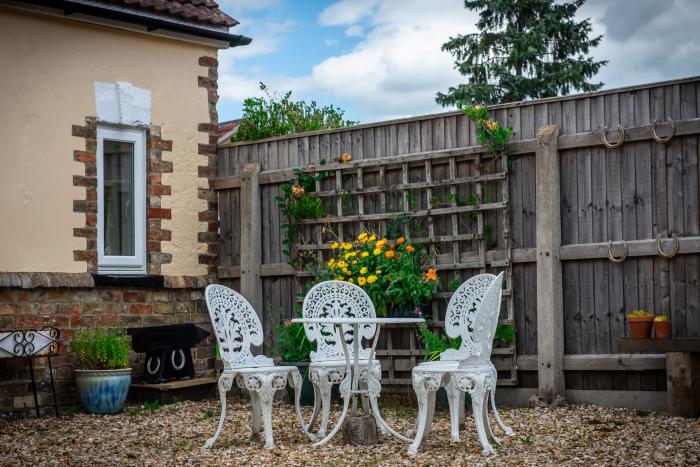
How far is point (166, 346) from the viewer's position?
7.80 metres

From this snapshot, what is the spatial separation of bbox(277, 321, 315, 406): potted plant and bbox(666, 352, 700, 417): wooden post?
2.90 m

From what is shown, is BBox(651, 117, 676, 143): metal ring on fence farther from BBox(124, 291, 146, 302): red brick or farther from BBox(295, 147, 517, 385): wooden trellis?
BBox(124, 291, 146, 302): red brick

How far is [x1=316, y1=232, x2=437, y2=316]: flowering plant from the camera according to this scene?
6969 millimetres

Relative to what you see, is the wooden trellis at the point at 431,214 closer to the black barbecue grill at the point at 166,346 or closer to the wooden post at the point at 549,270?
the wooden post at the point at 549,270

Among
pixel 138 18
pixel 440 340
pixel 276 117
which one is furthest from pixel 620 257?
pixel 276 117

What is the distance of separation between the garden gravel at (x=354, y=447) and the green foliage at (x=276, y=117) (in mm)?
4302

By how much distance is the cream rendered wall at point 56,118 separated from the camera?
722 cm

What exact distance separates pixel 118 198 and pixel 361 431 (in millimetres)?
3781

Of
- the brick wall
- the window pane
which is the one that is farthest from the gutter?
the brick wall

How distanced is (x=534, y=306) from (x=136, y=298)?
360 cm

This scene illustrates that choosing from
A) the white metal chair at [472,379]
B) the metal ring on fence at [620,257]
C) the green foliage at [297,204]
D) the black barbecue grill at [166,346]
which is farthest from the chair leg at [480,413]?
the black barbecue grill at [166,346]

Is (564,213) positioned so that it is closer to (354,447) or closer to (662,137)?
(662,137)

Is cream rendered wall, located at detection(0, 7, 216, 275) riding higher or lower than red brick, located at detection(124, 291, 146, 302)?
higher

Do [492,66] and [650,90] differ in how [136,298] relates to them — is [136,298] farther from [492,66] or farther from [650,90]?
[492,66]
